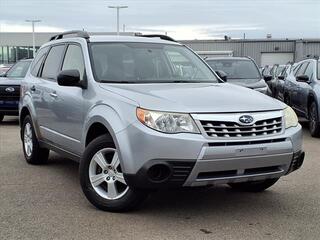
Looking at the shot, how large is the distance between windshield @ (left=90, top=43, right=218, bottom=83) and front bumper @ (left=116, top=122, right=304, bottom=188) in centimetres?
118

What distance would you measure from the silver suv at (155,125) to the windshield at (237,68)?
614cm

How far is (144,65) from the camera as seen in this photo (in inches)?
244

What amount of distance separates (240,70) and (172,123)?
27.8 feet

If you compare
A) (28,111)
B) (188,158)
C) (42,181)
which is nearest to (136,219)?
(188,158)

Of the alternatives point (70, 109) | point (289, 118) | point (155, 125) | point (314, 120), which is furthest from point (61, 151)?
point (314, 120)

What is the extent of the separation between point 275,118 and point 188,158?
1.03m

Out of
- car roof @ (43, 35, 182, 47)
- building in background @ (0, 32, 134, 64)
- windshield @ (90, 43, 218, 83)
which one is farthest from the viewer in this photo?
building in background @ (0, 32, 134, 64)

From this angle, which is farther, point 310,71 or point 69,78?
point 310,71

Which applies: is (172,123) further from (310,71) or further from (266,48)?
(266,48)

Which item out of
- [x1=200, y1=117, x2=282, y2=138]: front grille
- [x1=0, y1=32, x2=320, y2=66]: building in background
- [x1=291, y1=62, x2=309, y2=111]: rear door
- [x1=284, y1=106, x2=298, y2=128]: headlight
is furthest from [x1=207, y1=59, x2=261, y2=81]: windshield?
[x1=0, y1=32, x2=320, y2=66]: building in background

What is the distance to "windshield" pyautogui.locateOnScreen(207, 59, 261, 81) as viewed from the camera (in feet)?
41.7

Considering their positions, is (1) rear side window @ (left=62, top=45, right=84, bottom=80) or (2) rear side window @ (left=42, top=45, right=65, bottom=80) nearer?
(1) rear side window @ (left=62, top=45, right=84, bottom=80)

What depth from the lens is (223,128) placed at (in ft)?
15.8

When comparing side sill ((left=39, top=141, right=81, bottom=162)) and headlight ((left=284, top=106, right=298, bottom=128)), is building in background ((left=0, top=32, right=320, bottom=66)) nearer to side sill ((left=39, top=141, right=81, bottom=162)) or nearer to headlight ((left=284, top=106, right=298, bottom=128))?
side sill ((left=39, top=141, right=81, bottom=162))
